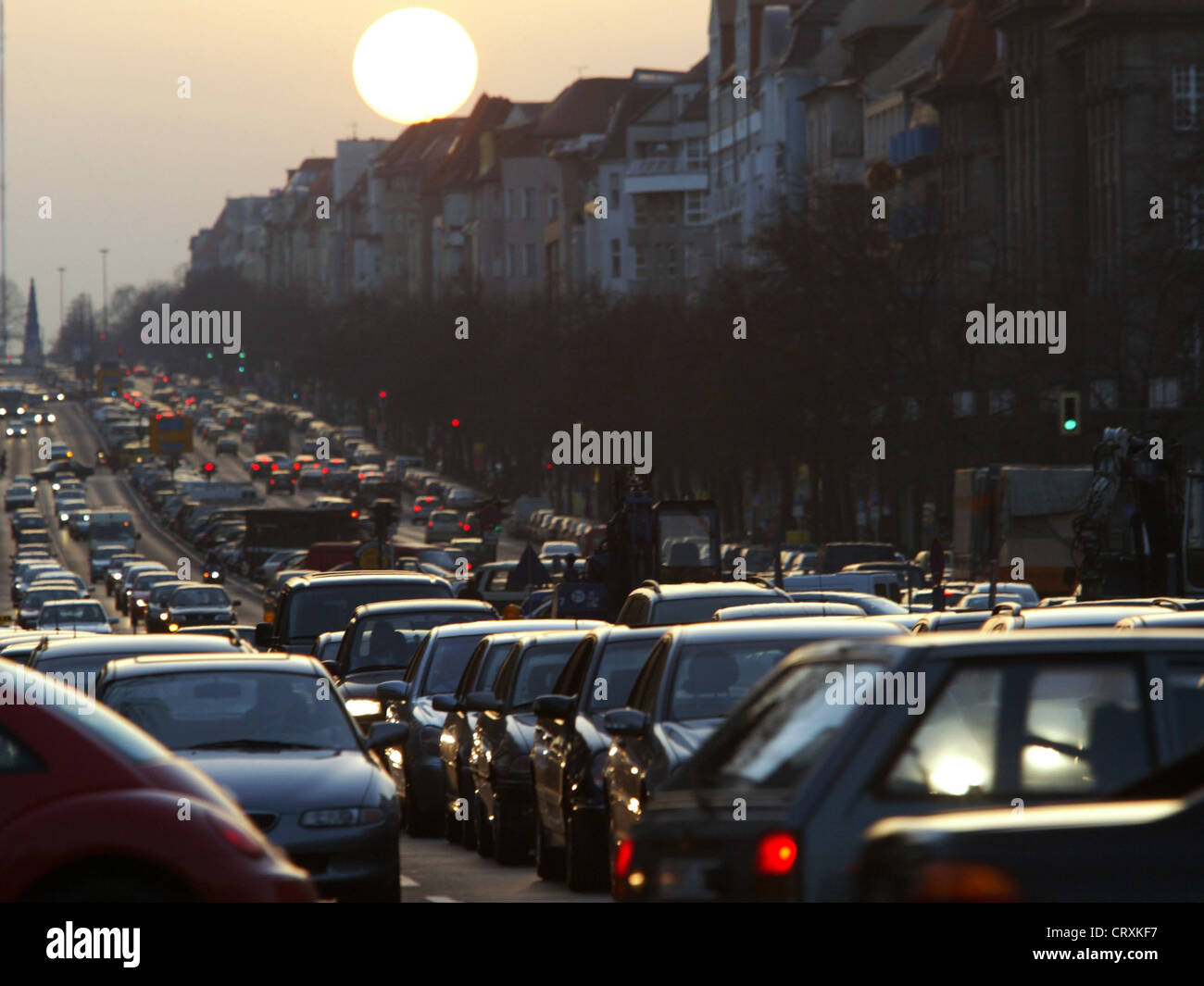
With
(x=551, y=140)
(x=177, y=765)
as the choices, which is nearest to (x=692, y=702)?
(x=177, y=765)

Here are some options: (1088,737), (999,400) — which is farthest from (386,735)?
(999,400)

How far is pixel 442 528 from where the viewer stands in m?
98.6

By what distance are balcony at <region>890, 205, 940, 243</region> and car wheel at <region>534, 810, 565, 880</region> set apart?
54.2 metres

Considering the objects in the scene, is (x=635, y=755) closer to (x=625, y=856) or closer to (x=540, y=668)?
(x=625, y=856)

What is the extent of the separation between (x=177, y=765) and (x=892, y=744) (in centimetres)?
252

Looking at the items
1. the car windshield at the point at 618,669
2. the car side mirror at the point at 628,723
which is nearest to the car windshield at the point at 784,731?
the car side mirror at the point at 628,723

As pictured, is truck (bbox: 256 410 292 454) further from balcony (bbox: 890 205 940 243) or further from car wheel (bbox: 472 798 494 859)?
car wheel (bbox: 472 798 494 859)

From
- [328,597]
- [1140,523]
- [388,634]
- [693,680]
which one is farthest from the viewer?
[1140,523]

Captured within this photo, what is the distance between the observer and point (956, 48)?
82.2 meters

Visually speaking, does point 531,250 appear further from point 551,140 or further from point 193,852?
point 193,852

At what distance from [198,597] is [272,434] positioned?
109097 millimetres

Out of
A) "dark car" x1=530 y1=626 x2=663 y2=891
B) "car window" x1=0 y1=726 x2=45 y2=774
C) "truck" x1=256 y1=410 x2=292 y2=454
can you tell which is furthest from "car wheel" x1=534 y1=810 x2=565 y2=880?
"truck" x1=256 y1=410 x2=292 y2=454

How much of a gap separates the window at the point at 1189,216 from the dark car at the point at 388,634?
3055 cm

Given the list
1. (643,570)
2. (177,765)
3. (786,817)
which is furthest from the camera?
(643,570)
